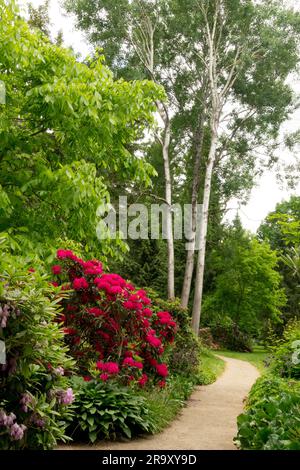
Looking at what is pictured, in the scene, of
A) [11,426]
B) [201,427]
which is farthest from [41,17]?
[11,426]

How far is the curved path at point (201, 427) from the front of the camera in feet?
17.7

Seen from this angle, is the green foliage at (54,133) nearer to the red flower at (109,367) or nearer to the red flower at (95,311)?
the red flower at (95,311)

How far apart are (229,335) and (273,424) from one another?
2525 cm

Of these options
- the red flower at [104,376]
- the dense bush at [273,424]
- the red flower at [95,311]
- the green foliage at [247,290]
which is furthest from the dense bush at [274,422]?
the green foliage at [247,290]

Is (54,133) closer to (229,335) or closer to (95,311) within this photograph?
(95,311)

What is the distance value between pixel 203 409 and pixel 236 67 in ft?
47.3

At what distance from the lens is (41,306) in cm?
366

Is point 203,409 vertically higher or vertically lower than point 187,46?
lower

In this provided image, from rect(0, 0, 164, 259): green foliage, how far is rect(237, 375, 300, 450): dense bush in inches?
120

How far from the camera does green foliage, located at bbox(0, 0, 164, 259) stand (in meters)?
6.22

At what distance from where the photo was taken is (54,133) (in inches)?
296
